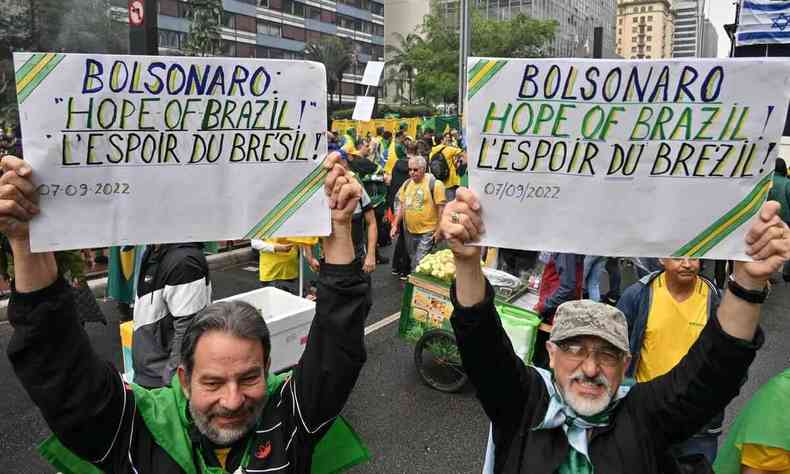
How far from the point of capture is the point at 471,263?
6.36 ft

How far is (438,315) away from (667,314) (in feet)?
7.50

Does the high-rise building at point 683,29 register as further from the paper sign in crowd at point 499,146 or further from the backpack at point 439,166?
the paper sign in crowd at point 499,146

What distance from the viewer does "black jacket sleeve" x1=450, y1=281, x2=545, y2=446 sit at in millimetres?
1955

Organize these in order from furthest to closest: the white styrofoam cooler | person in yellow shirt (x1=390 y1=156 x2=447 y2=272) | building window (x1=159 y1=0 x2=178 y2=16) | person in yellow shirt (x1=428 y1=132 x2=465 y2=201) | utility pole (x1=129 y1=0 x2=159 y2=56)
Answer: building window (x1=159 y1=0 x2=178 y2=16)
person in yellow shirt (x1=428 y1=132 x2=465 y2=201)
person in yellow shirt (x1=390 y1=156 x2=447 y2=272)
utility pole (x1=129 y1=0 x2=159 y2=56)
the white styrofoam cooler

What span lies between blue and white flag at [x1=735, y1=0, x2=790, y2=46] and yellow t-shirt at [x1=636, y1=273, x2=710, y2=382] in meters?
9.79

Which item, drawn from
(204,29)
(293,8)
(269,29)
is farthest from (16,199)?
(293,8)

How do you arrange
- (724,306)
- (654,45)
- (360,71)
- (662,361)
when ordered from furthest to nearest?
(654,45) → (360,71) → (662,361) → (724,306)

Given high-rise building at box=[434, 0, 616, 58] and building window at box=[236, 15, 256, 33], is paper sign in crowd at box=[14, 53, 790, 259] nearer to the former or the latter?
building window at box=[236, 15, 256, 33]

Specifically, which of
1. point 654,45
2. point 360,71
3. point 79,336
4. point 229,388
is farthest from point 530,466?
point 654,45

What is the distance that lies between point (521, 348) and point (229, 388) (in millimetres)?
3263

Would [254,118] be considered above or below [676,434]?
above

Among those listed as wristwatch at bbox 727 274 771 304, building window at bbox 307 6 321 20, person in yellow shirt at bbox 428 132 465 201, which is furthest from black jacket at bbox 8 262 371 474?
building window at bbox 307 6 321 20

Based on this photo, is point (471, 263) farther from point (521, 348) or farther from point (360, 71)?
point (360, 71)

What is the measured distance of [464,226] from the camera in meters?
1.91
